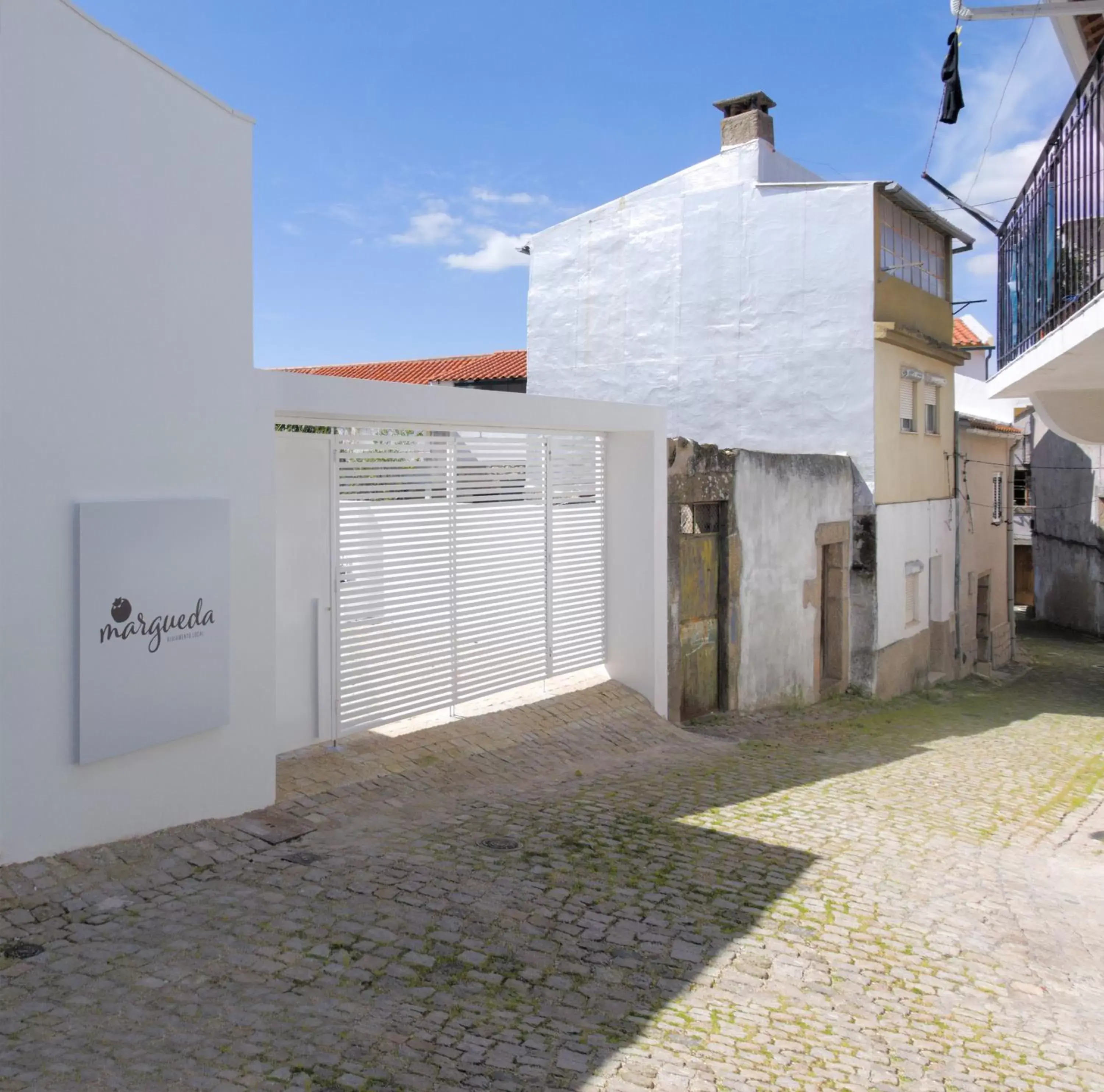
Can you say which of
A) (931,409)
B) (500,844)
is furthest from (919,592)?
(500,844)

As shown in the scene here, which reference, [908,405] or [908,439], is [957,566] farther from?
[908,405]

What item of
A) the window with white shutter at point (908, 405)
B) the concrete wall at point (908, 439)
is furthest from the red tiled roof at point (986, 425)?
the window with white shutter at point (908, 405)

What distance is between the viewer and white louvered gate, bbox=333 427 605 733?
8.29 m

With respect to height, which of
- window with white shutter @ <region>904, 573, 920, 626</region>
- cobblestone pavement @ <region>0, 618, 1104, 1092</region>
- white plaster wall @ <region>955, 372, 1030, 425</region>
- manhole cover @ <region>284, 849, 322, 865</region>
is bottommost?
cobblestone pavement @ <region>0, 618, 1104, 1092</region>

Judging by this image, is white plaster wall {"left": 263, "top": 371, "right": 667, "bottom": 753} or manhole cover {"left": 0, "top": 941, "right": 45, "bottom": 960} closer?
manhole cover {"left": 0, "top": 941, "right": 45, "bottom": 960}

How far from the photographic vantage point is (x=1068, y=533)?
2888 centimetres

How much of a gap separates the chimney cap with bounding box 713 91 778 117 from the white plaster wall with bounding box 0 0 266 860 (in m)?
11.8

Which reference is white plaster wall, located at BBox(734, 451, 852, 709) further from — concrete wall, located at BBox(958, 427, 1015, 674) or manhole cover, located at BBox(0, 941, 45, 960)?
manhole cover, located at BBox(0, 941, 45, 960)

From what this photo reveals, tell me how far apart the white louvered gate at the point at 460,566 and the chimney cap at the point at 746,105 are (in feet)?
28.0

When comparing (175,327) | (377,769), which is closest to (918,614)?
(377,769)

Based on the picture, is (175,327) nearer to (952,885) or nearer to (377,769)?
(377,769)

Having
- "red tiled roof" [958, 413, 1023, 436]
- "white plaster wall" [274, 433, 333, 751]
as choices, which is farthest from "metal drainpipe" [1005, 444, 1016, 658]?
"white plaster wall" [274, 433, 333, 751]

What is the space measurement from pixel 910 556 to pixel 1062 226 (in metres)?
9.53

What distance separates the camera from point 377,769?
796 cm
